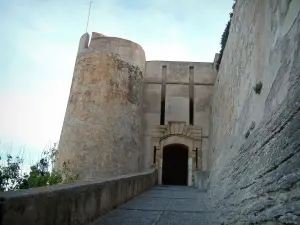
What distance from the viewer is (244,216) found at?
3.23m

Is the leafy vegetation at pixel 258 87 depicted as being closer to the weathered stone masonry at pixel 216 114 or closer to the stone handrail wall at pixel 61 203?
the weathered stone masonry at pixel 216 114

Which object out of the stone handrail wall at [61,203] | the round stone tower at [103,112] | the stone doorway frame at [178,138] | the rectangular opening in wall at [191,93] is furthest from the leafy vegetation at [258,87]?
the rectangular opening in wall at [191,93]

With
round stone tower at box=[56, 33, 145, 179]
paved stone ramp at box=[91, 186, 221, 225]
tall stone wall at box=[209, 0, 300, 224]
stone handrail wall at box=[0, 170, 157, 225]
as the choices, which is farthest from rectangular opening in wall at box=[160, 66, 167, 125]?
tall stone wall at box=[209, 0, 300, 224]

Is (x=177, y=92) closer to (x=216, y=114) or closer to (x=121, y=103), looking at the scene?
(x=121, y=103)

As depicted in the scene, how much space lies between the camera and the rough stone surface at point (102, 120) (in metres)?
11.6

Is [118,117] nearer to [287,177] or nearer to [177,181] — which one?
[177,181]

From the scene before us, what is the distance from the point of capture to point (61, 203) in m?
2.88

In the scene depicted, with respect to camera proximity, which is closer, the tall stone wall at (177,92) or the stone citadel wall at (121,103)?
the stone citadel wall at (121,103)

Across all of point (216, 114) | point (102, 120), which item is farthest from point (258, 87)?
point (102, 120)

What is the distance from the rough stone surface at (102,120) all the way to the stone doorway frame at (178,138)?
82 cm

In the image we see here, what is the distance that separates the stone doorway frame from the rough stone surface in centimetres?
82

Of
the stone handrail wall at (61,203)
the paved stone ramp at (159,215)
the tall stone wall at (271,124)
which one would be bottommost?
the paved stone ramp at (159,215)

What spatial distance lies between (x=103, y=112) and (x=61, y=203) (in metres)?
9.40

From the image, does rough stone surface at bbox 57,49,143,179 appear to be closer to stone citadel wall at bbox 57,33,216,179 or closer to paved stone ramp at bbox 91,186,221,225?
stone citadel wall at bbox 57,33,216,179
